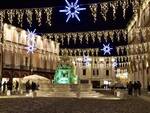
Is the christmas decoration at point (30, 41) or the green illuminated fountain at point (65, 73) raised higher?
the christmas decoration at point (30, 41)

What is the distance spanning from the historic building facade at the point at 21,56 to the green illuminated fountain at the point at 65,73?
774 inches

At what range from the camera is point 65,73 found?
50.2 metres

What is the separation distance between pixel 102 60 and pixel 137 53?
49785 millimetres

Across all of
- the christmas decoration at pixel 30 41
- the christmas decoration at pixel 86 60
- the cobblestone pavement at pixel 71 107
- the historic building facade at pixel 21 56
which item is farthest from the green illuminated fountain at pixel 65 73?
the christmas decoration at pixel 86 60

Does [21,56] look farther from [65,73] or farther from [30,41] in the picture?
[65,73]

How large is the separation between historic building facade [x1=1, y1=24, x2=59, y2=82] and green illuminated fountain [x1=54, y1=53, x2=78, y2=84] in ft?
64.5

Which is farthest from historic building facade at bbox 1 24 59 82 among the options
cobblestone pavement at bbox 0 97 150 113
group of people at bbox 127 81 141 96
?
cobblestone pavement at bbox 0 97 150 113

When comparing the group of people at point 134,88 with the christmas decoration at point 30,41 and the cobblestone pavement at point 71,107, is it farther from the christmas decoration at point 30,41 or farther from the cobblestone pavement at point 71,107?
the christmas decoration at point 30,41

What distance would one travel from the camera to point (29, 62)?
3177 inches

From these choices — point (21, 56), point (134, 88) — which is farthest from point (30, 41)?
point (134, 88)

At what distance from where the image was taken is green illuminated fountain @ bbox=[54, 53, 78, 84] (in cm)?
5011

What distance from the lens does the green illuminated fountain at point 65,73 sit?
164 ft

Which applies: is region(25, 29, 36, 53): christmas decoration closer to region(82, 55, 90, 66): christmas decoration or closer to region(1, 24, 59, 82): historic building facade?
region(1, 24, 59, 82): historic building facade

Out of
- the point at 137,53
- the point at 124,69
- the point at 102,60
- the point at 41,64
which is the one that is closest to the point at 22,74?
the point at 41,64
